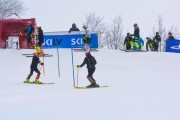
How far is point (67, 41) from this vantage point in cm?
3209

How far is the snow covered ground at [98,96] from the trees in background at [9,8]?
36.4 m

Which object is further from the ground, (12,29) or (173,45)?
(12,29)

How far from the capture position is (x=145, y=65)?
27.3 meters

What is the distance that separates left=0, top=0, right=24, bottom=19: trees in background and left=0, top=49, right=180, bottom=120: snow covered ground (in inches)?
1432

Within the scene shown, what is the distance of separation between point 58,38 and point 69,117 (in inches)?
850

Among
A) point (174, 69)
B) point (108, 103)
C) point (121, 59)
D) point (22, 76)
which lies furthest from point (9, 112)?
point (121, 59)

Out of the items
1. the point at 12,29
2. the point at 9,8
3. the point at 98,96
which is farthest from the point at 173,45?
the point at 9,8

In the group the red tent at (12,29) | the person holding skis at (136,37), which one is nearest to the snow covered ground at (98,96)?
the person holding skis at (136,37)

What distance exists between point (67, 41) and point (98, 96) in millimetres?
18007

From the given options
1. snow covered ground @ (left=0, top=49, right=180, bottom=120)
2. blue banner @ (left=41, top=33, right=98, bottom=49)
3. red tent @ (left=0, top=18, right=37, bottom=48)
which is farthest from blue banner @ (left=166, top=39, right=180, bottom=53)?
red tent @ (left=0, top=18, right=37, bottom=48)

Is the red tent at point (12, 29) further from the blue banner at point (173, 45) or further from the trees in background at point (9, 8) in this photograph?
the trees in background at point (9, 8)

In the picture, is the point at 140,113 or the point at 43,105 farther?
the point at 43,105

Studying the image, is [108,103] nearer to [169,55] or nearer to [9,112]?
[9,112]

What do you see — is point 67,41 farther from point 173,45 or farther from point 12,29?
point 173,45
